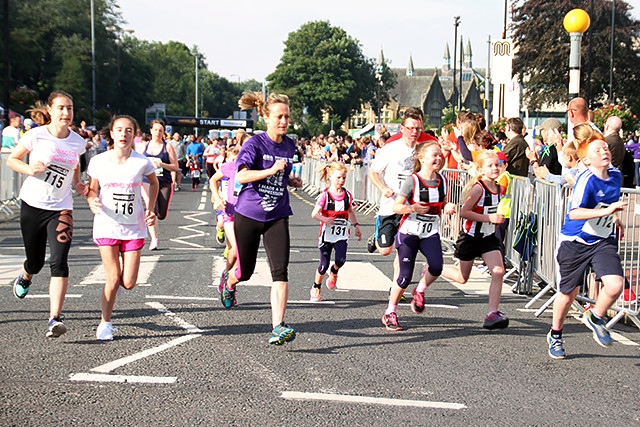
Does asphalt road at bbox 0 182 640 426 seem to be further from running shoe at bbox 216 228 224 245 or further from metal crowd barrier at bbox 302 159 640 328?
running shoe at bbox 216 228 224 245

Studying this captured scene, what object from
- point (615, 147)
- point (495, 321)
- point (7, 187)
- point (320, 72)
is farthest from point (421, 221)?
point (320, 72)

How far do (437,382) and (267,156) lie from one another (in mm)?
2094

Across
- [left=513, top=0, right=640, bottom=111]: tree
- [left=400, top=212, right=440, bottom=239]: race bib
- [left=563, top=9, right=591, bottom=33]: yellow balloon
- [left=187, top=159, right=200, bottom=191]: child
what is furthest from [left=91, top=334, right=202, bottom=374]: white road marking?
[left=513, top=0, right=640, bottom=111]: tree

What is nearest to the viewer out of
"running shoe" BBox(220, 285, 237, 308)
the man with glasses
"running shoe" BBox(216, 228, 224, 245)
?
"running shoe" BBox(220, 285, 237, 308)

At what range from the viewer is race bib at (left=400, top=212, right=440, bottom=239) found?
7727 mm

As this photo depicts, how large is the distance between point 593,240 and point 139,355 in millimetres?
3320

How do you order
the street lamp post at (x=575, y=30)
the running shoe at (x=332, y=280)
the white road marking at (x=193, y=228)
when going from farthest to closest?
the street lamp post at (x=575, y=30)
the white road marking at (x=193, y=228)
the running shoe at (x=332, y=280)

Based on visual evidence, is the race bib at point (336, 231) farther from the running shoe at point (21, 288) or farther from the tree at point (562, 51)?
the tree at point (562, 51)

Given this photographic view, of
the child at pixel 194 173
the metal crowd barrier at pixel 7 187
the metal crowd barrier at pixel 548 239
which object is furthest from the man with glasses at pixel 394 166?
the child at pixel 194 173

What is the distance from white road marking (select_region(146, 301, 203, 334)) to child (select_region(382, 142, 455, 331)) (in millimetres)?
1573

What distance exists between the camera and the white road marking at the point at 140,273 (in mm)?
10031

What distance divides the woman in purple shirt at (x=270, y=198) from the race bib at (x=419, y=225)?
118 cm

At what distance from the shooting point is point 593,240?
22.3 ft

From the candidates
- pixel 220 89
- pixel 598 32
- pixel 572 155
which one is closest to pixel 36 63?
pixel 598 32
